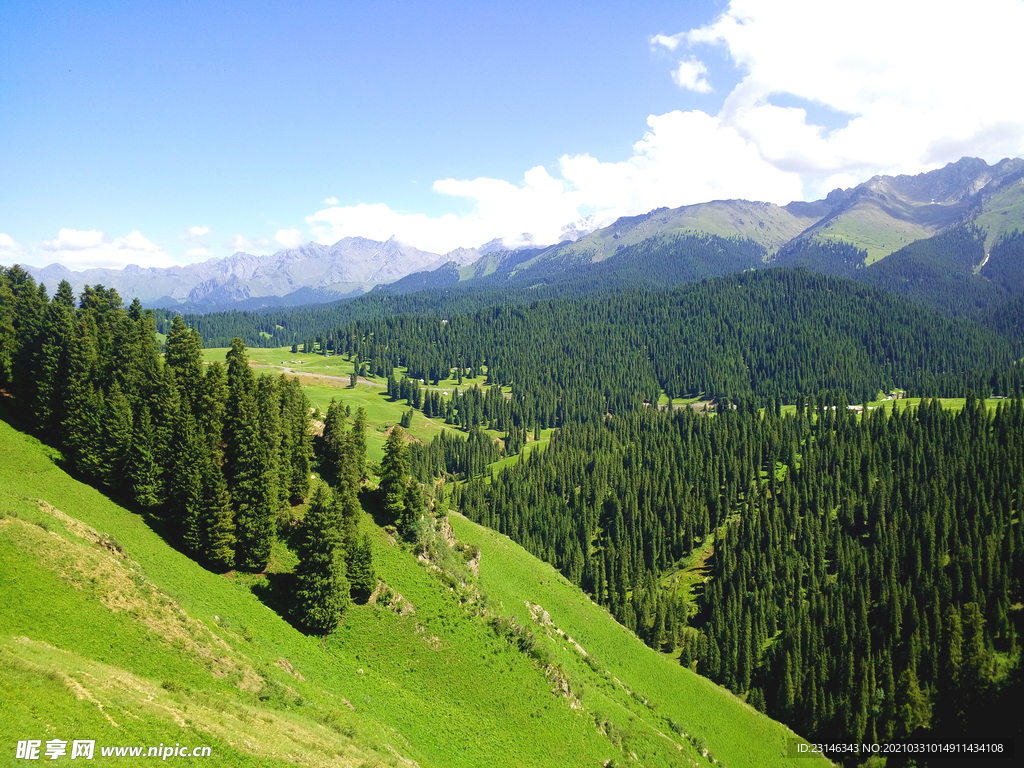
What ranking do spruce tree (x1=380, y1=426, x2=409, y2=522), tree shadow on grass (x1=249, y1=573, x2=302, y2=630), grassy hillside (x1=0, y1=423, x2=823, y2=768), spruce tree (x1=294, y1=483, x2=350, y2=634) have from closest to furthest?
grassy hillside (x1=0, y1=423, x2=823, y2=768)
spruce tree (x1=294, y1=483, x2=350, y2=634)
tree shadow on grass (x1=249, y1=573, x2=302, y2=630)
spruce tree (x1=380, y1=426, x2=409, y2=522)

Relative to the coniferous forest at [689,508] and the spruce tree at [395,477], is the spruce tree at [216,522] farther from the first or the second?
the spruce tree at [395,477]

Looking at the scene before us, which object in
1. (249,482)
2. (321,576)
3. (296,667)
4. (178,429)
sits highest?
(178,429)

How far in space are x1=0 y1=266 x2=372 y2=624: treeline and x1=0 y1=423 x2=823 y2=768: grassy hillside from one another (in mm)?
2886

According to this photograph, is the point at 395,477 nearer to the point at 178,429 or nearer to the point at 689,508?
the point at 178,429

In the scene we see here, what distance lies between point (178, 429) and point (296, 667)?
26.7 metres

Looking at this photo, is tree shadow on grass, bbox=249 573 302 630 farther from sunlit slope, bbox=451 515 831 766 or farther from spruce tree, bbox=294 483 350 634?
sunlit slope, bbox=451 515 831 766

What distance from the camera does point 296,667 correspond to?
45.3m

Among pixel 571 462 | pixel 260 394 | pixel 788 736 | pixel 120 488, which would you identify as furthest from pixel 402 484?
pixel 571 462

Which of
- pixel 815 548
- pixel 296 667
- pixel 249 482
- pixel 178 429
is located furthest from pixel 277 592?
Result: pixel 815 548

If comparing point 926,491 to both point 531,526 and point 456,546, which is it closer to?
point 531,526

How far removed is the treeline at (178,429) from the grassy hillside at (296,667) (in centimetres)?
289

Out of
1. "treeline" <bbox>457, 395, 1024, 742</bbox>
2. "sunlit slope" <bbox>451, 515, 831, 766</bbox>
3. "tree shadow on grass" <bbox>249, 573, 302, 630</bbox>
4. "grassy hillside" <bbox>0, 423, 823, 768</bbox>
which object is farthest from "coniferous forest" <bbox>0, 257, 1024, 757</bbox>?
"sunlit slope" <bbox>451, 515, 831, 766</bbox>

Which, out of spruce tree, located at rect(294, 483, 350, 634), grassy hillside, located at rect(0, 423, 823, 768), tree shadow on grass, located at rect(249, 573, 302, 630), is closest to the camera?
grassy hillside, located at rect(0, 423, 823, 768)

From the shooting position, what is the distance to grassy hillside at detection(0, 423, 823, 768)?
28938 mm
